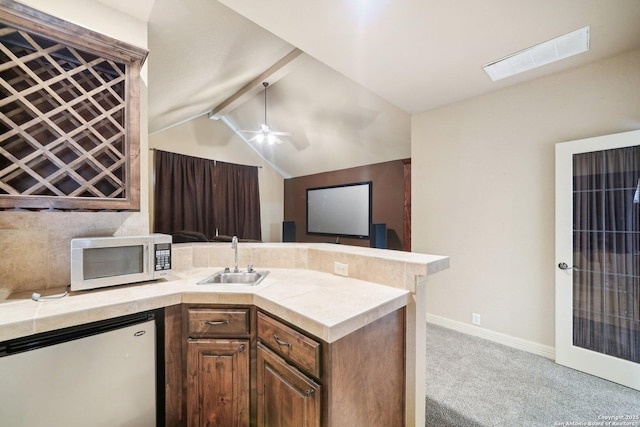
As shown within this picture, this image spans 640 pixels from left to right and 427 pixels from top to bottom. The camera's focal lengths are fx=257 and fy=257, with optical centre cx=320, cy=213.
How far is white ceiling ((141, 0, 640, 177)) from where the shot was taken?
164 centimetres

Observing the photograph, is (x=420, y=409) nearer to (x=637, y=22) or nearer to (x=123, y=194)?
(x=123, y=194)

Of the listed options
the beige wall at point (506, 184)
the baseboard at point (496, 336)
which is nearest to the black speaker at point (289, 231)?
the beige wall at point (506, 184)

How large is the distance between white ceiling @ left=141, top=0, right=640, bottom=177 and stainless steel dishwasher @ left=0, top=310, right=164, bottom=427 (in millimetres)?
1986

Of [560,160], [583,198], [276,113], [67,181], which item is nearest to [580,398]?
[583,198]

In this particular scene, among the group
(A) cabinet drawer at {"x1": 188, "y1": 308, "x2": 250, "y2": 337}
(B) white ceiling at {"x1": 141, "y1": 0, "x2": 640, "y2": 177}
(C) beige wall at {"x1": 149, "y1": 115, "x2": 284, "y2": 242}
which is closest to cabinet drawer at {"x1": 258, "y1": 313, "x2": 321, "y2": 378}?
(A) cabinet drawer at {"x1": 188, "y1": 308, "x2": 250, "y2": 337}

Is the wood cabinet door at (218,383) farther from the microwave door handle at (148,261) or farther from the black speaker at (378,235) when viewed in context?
the black speaker at (378,235)

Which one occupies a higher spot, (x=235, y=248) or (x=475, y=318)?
(x=235, y=248)

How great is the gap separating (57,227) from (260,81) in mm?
3265

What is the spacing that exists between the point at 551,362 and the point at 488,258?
0.99 m

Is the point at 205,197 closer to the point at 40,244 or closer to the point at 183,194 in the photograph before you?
the point at 183,194

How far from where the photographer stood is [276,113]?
5094 mm

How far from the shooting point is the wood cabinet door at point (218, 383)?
1400 millimetres

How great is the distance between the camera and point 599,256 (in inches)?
84.3

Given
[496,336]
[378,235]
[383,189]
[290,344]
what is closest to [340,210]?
[383,189]
